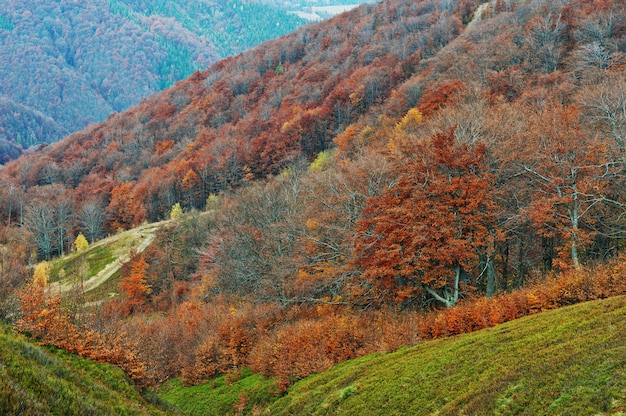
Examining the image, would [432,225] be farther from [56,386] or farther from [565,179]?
[56,386]

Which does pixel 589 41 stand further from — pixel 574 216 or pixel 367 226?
pixel 367 226

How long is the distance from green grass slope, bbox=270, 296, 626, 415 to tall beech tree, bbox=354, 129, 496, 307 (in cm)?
711

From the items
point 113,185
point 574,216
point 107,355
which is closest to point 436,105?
point 574,216

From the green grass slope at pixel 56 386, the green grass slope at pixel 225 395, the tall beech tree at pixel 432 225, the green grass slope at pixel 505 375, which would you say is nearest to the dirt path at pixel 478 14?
the tall beech tree at pixel 432 225

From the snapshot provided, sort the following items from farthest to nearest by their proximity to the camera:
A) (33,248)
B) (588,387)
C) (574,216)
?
(33,248) → (574,216) → (588,387)

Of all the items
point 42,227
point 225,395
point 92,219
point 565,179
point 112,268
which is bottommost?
point 112,268

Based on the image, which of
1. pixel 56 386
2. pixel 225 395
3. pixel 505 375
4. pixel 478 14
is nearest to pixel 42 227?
pixel 225 395

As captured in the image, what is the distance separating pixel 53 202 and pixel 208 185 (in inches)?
1685

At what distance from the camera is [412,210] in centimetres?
2186

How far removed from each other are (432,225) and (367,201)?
5927 millimetres

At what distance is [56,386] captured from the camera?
755 centimetres

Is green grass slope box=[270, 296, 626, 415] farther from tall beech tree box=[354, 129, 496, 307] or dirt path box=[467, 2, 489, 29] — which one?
dirt path box=[467, 2, 489, 29]

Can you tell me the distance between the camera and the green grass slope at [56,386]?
5812mm

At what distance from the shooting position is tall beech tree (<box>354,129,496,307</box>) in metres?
21.0
